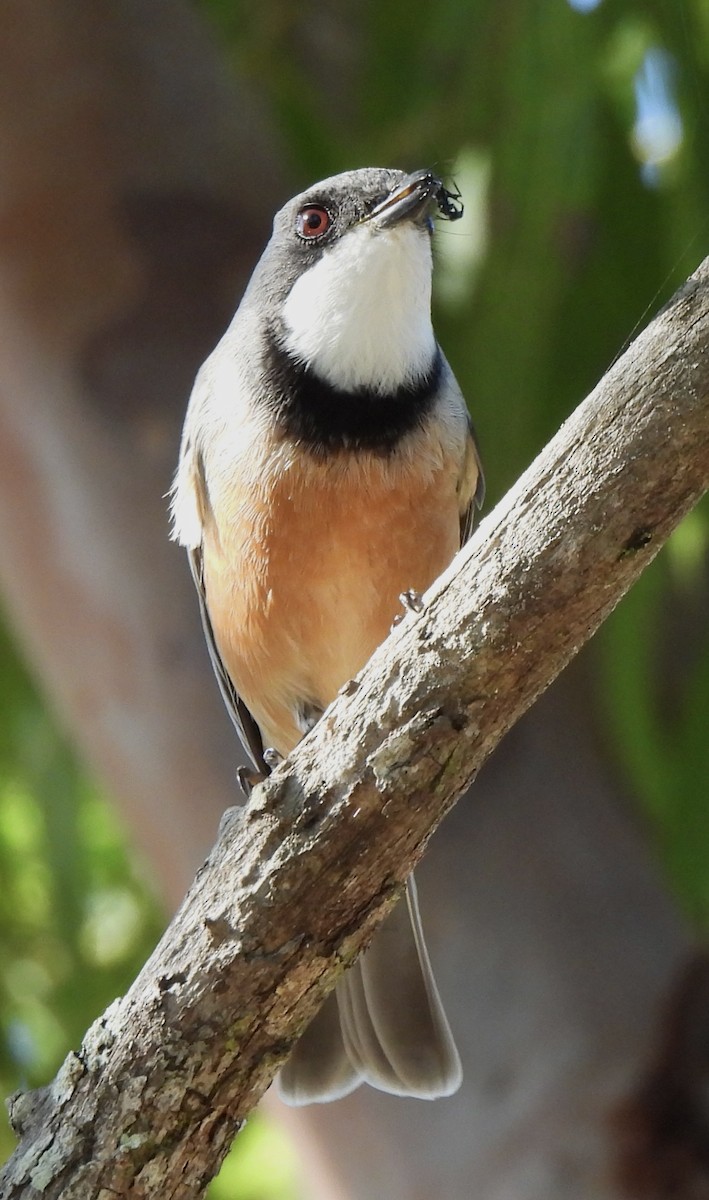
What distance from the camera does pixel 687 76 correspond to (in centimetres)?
449

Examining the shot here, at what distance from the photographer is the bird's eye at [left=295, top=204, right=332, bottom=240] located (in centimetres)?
443

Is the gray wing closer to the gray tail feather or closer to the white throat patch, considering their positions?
the white throat patch

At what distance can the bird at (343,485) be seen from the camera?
13.5ft

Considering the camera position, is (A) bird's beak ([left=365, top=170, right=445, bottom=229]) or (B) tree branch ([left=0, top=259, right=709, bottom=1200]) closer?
(B) tree branch ([left=0, top=259, right=709, bottom=1200])

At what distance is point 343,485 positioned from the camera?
4.11 m

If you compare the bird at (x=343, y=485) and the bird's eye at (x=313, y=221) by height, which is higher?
the bird's eye at (x=313, y=221)

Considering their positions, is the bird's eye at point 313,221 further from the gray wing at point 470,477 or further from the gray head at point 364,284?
the gray wing at point 470,477

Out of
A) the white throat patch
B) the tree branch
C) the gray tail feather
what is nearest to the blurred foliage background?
the white throat patch

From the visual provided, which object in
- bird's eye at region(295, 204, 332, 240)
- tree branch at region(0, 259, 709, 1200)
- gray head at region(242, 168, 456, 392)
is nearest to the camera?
tree branch at region(0, 259, 709, 1200)

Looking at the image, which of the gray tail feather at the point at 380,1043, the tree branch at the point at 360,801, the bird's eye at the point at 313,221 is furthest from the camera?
the bird's eye at the point at 313,221

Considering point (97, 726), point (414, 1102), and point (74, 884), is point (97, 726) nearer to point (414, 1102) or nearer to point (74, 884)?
point (74, 884)

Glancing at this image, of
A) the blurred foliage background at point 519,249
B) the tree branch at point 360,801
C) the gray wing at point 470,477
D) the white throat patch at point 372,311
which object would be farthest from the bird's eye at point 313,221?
the tree branch at point 360,801

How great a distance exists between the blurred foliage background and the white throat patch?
572mm

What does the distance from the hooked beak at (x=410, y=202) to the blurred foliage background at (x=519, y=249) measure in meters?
0.46
